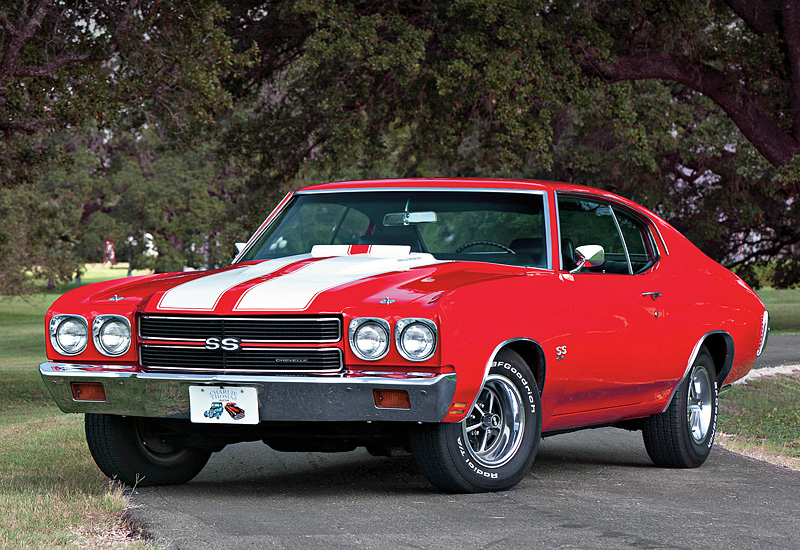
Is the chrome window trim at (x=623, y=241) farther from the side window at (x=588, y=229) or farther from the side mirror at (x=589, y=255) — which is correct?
the side mirror at (x=589, y=255)

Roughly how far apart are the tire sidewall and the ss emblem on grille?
1.17m

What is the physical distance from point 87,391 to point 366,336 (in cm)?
161

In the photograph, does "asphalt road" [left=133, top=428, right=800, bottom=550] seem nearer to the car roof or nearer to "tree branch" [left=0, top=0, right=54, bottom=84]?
the car roof

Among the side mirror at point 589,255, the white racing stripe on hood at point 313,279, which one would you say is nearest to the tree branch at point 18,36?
the white racing stripe on hood at point 313,279

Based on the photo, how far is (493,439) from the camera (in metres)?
6.34

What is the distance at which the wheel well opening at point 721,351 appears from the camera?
28.2ft

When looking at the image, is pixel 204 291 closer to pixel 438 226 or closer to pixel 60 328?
pixel 60 328

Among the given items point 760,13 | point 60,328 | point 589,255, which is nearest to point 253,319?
point 60,328

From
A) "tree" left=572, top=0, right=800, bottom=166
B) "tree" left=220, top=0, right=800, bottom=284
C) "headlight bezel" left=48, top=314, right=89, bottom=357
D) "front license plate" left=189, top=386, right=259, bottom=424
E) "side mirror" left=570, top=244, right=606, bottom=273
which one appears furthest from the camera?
"tree" left=572, top=0, right=800, bottom=166

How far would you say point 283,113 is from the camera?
887 inches

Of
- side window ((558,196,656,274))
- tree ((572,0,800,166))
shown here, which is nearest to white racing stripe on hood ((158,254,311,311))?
side window ((558,196,656,274))

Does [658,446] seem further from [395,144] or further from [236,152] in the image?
[395,144]

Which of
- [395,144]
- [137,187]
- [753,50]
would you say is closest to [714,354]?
[753,50]

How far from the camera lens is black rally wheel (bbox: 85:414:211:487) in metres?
6.64
